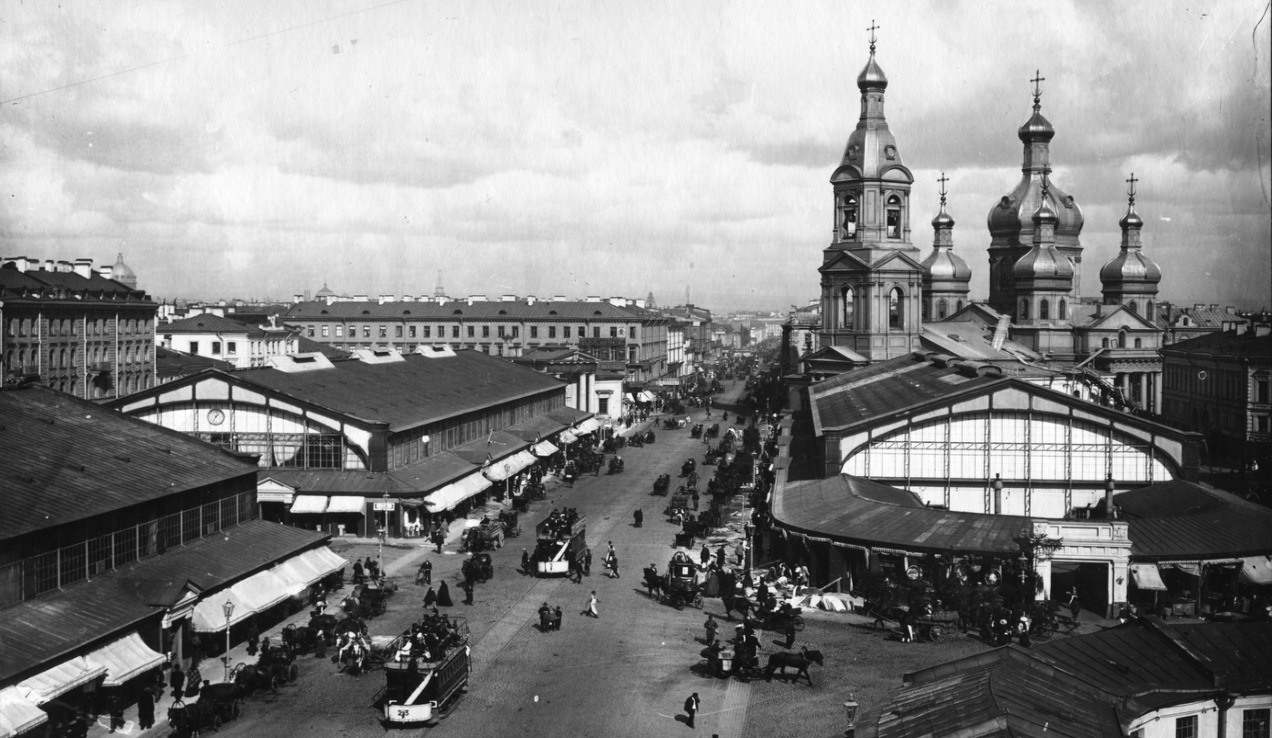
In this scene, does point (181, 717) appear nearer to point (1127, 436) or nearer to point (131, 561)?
point (131, 561)

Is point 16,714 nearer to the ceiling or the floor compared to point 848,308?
nearer to the floor

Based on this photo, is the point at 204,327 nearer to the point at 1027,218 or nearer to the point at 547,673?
the point at 1027,218

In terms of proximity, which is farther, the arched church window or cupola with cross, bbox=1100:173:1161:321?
cupola with cross, bbox=1100:173:1161:321

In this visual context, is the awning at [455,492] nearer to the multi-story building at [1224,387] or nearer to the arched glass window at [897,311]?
the arched glass window at [897,311]

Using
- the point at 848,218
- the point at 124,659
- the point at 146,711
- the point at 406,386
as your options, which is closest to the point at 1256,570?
the point at 146,711

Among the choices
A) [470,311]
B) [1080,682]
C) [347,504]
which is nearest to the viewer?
[1080,682]

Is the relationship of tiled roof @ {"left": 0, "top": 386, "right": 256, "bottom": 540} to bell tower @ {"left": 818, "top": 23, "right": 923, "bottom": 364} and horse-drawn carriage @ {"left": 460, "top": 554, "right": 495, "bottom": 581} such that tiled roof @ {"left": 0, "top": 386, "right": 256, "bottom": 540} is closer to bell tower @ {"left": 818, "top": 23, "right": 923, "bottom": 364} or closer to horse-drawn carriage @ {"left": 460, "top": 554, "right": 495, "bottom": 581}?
horse-drawn carriage @ {"left": 460, "top": 554, "right": 495, "bottom": 581}

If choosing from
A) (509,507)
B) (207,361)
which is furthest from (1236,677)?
(207,361)

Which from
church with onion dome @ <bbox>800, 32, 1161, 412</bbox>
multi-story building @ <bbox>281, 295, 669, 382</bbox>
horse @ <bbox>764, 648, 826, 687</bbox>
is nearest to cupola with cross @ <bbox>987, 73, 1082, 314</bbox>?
church with onion dome @ <bbox>800, 32, 1161, 412</bbox>
